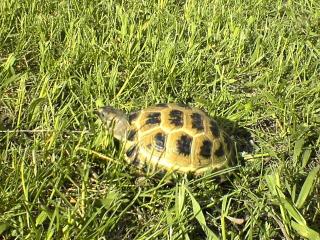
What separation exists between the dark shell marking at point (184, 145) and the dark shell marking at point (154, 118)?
0.16m

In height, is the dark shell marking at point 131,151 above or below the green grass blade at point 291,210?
below

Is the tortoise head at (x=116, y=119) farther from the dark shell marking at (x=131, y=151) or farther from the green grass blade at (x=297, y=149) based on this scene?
the green grass blade at (x=297, y=149)

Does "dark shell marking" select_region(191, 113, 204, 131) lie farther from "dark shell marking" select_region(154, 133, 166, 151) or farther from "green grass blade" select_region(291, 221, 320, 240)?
"green grass blade" select_region(291, 221, 320, 240)

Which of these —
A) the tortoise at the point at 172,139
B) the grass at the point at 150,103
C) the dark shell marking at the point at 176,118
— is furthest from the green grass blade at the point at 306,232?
the dark shell marking at the point at 176,118

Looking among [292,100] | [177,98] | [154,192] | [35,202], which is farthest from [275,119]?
[35,202]

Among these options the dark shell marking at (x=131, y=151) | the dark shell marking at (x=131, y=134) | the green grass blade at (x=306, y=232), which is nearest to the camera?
the green grass blade at (x=306, y=232)

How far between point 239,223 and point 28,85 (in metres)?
1.53

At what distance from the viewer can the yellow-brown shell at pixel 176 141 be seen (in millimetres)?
2492

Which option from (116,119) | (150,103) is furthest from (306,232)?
(150,103)

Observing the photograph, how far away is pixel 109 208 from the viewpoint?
2.01 m

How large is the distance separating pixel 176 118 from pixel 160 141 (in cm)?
15

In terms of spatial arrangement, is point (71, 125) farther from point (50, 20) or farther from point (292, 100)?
point (292, 100)

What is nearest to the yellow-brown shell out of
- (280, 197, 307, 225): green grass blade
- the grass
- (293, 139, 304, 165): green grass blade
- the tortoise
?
the tortoise

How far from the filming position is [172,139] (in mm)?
2523
